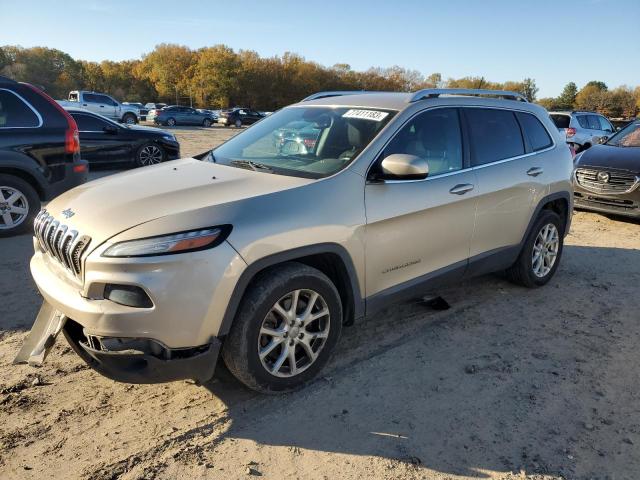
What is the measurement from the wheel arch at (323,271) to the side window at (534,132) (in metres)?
2.63

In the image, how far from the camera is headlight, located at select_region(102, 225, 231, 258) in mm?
2498

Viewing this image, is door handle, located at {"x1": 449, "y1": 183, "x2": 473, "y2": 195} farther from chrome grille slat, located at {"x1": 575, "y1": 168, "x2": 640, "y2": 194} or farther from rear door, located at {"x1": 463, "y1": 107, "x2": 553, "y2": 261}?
chrome grille slat, located at {"x1": 575, "y1": 168, "x2": 640, "y2": 194}

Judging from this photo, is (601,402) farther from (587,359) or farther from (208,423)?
(208,423)

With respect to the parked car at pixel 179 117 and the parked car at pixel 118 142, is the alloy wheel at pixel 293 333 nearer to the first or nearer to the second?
the parked car at pixel 118 142

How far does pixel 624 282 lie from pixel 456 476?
152 inches

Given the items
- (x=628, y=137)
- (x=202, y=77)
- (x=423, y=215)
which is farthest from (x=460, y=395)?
(x=202, y=77)

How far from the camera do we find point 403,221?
344cm

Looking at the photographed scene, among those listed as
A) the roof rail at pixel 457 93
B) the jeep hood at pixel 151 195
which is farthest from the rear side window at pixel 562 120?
the jeep hood at pixel 151 195

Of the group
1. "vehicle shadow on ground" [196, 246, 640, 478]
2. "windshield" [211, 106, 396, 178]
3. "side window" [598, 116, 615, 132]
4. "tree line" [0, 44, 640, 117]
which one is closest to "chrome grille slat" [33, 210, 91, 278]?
"vehicle shadow on ground" [196, 246, 640, 478]

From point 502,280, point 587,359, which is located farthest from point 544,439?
point 502,280

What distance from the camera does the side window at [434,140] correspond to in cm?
361

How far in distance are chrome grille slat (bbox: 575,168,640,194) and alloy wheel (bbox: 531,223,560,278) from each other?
11.8ft

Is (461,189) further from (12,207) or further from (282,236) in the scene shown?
(12,207)

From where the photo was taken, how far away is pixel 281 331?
9.75ft
